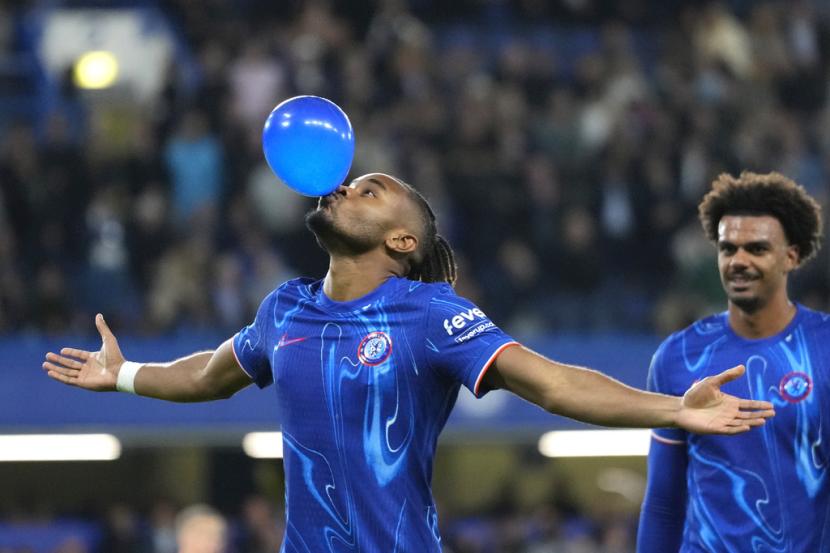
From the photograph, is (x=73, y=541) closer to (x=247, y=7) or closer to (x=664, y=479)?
(x=247, y=7)

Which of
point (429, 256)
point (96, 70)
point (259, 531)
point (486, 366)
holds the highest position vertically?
point (96, 70)

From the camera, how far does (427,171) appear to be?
12789 millimetres

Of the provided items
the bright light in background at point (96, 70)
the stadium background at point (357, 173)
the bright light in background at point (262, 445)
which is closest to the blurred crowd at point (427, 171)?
the stadium background at point (357, 173)

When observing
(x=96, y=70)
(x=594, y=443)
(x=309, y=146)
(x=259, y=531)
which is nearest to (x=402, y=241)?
(x=309, y=146)

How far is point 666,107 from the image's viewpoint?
13977 millimetres

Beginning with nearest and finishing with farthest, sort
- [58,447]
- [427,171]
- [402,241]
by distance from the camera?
[402,241] < [58,447] < [427,171]

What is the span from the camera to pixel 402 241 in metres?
4.89

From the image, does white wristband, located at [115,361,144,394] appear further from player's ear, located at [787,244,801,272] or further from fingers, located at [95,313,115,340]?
player's ear, located at [787,244,801,272]

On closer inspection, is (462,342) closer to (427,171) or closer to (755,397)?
(755,397)

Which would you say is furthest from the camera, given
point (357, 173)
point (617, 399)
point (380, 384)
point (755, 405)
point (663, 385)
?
point (357, 173)

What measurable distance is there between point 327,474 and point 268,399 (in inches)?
305

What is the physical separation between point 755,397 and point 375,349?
164cm

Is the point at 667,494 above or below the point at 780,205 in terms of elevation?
below

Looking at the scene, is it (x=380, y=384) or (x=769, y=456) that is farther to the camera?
(x=769, y=456)
